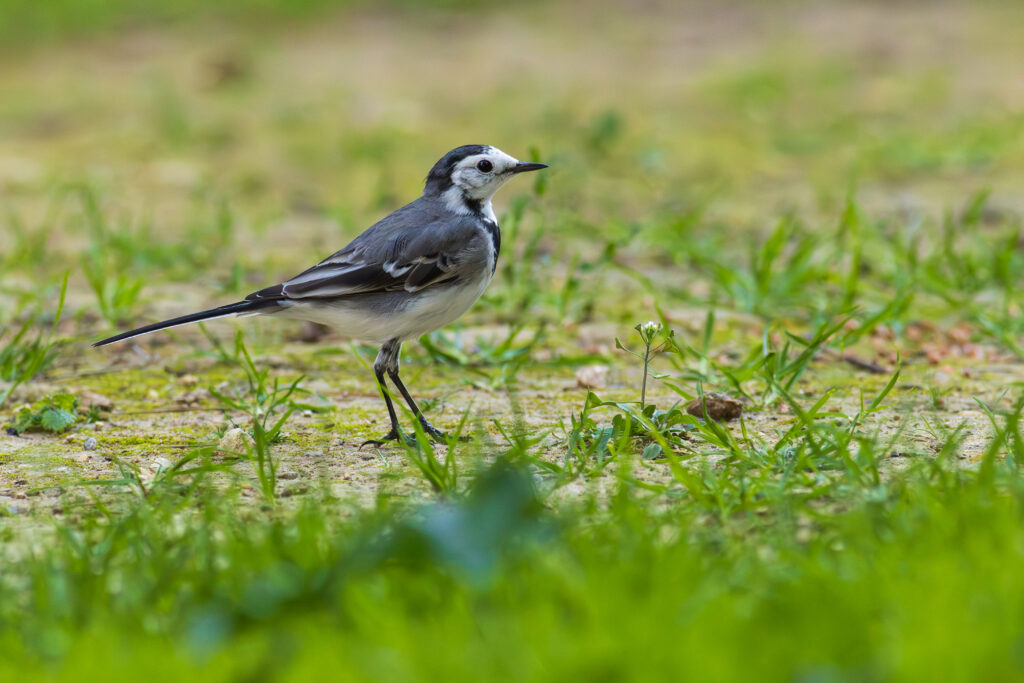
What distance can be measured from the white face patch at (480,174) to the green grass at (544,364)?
721mm

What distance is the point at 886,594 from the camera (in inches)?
92.2

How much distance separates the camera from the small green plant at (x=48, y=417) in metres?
4.15

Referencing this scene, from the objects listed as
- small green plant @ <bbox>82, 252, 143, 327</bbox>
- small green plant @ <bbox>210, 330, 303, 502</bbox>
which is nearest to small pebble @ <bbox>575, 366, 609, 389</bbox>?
small green plant @ <bbox>210, 330, 303, 502</bbox>

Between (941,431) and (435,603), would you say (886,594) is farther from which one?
(941,431)

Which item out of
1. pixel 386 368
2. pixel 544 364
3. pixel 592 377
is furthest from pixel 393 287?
A: pixel 592 377

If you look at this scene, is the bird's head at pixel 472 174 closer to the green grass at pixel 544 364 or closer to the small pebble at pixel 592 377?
the green grass at pixel 544 364

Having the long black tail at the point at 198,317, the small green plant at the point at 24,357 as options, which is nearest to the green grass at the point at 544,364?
the small green plant at the point at 24,357

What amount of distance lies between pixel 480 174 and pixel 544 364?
2.95ft

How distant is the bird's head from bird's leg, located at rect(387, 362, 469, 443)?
0.80 m

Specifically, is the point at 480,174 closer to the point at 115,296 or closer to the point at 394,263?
the point at 394,263

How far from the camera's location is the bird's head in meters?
4.86

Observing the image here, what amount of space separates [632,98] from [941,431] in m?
7.12

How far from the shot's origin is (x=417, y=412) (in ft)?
13.7

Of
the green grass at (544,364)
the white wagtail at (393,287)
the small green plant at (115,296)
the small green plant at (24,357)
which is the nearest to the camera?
the green grass at (544,364)
